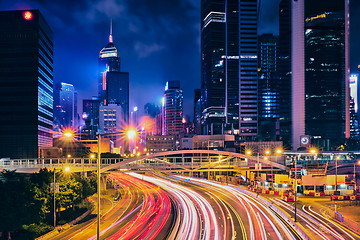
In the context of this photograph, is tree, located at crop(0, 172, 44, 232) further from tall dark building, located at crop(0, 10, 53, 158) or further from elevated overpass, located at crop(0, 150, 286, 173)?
tall dark building, located at crop(0, 10, 53, 158)

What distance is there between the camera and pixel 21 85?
11675 centimetres

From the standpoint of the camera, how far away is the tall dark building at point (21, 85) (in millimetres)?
114062

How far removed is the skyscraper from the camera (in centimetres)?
16612

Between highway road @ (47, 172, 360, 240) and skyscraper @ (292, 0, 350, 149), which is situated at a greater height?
skyscraper @ (292, 0, 350, 149)

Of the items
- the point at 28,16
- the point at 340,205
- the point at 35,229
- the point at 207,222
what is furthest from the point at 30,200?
the point at 28,16

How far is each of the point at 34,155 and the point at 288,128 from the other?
453 ft

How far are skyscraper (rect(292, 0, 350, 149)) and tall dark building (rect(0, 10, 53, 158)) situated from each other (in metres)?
136

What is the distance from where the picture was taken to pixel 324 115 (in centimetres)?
16950

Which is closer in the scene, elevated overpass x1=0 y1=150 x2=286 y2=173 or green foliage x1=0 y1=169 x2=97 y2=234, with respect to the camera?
green foliage x1=0 y1=169 x2=97 y2=234

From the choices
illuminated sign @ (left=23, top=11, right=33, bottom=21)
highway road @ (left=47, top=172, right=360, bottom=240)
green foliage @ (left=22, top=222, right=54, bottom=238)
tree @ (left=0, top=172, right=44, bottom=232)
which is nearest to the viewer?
tree @ (left=0, top=172, right=44, bottom=232)

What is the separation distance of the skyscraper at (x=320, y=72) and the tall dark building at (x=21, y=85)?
136 meters

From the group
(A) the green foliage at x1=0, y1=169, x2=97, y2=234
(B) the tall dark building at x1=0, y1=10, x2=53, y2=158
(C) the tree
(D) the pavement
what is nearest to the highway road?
(A) the green foliage at x1=0, y1=169, x2=97, y2=234

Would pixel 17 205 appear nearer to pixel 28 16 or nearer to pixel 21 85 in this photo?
pixel 21 85

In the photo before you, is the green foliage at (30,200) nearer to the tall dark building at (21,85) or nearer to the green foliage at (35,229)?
the green foliage at (35,229)
